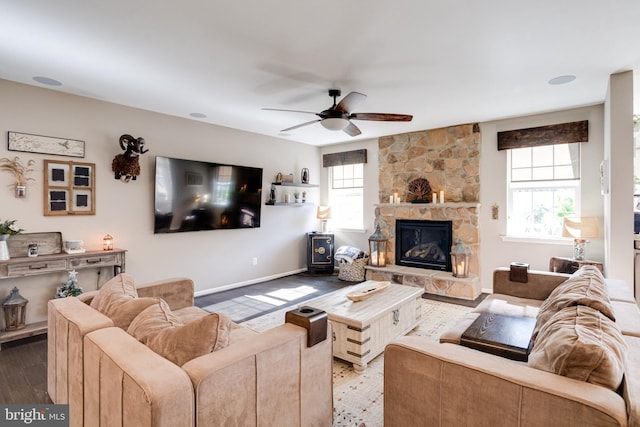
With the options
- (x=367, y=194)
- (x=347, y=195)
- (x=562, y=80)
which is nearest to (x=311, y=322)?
(x=562, y=80)

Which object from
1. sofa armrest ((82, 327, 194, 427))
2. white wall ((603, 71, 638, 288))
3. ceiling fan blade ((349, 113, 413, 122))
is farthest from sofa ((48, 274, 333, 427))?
white wall ((603, 71, 638, 288))

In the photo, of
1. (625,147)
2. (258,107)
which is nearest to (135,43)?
(258,107)

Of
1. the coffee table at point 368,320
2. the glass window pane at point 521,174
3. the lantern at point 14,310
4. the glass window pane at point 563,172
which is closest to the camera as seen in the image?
the coffee table at point 368,320

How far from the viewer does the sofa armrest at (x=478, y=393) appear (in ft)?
3.62

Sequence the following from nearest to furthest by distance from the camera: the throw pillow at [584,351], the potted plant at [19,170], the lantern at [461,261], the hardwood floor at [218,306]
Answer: the throw pillow at [584,351] → the hardwood floor at [218,306] → the potted plant at [19,170] → the lantern at [461,261]

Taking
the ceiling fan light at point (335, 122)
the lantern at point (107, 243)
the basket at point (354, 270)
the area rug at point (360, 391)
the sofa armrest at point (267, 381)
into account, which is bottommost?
the area rug at point (360, 391)

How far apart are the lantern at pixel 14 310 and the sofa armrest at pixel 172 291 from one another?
1.61m

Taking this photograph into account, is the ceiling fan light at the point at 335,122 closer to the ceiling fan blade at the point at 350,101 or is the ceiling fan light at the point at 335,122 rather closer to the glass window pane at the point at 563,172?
the ceiling fan blade at the point at 350,101

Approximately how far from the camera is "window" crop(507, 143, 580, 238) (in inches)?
173

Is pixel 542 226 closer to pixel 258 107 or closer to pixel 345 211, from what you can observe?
pixel 345 211

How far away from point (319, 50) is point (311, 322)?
2.15 meters

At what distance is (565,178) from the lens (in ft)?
14.5

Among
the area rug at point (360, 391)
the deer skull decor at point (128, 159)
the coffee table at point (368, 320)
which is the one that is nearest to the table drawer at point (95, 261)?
the deer skull decor at point (128, 159)

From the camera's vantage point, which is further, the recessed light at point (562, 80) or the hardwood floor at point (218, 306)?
the recessed light at point (562, 80)
